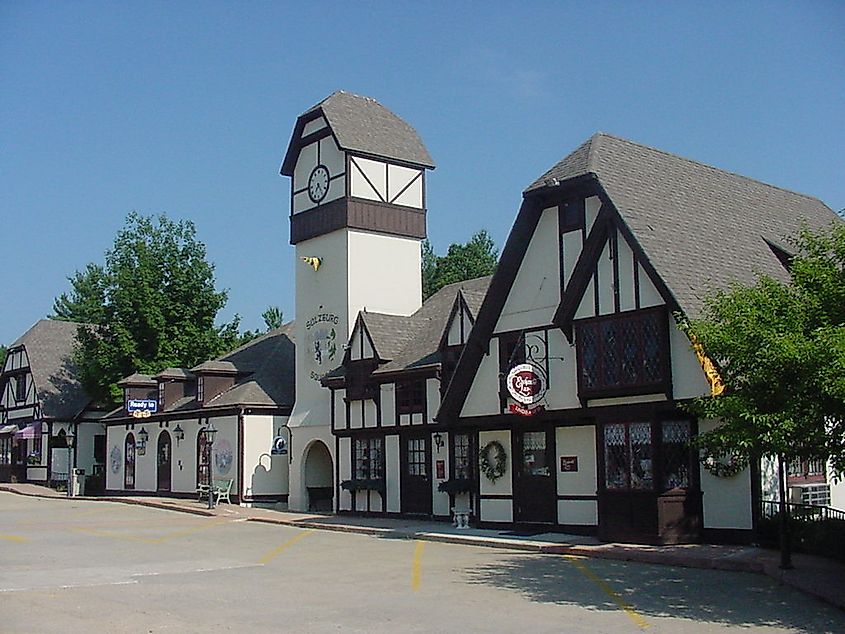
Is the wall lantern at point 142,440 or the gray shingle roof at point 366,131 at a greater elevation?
the gray shingle roof at point 366,131

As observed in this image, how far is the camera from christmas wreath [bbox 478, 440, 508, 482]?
24844mm

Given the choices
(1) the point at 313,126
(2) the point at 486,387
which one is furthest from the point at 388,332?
(1) the point at 313,126

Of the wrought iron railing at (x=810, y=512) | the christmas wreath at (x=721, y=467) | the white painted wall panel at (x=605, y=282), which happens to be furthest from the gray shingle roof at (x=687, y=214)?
the wrought iron railing at (x=810, y=512)

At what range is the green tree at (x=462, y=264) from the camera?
6712 centimetres

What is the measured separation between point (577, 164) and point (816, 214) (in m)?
9.59

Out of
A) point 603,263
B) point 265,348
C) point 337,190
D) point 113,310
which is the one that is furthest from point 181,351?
point 603,263

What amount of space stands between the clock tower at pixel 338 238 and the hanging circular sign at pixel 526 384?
35.1 ft

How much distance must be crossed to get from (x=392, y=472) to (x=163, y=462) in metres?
14.6

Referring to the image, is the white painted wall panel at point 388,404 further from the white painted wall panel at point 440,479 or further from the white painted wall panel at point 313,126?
the white painted wall panel at point 313,126

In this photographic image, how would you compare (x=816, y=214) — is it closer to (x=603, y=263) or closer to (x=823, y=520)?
(x=603, y=263)

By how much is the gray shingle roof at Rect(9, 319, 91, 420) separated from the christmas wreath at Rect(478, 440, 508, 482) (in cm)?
3148

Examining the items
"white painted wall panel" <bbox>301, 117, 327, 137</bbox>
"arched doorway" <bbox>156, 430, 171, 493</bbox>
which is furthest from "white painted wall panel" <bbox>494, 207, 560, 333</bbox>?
"arched doorway" <bbox>156, 430, 171, 493</bbox>

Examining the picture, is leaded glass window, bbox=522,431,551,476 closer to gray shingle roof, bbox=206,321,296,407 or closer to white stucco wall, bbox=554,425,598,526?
white stucco wall, bbox=554,425,598,526

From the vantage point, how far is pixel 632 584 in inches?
597
